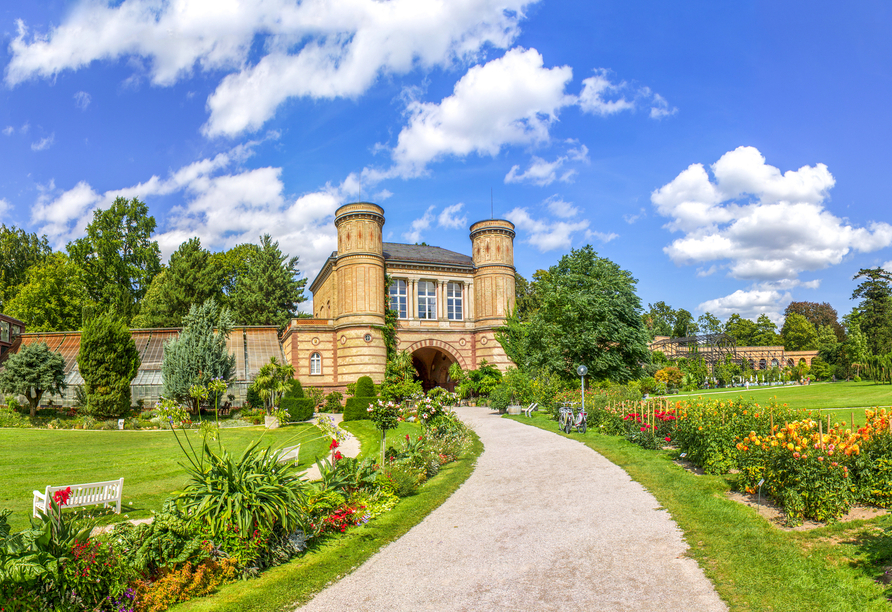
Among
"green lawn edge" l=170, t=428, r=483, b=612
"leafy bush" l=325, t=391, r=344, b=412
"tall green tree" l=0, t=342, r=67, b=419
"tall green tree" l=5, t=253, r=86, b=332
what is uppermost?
"tall green tree" l=5, t=253, r=86, b=332

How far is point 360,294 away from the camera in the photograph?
33.5m

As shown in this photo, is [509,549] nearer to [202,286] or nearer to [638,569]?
[638,569]

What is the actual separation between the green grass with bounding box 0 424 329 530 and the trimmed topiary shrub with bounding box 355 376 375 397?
286 inches

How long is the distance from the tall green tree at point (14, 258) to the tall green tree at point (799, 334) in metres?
94.1

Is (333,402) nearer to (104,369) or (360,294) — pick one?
(360,294)

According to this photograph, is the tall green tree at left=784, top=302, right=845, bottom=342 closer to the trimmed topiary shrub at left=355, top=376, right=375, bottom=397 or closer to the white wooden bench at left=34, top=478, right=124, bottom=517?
the trimmed topiary shrub at left=355, top=376, right=375, bottom=397

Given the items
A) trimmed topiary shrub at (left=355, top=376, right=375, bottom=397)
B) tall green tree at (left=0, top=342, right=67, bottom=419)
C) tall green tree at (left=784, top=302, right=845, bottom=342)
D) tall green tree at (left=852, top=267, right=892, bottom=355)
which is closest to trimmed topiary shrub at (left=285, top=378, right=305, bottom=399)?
trimmed topiary shrub at (left=355, top=376, right=375, bottom=397)

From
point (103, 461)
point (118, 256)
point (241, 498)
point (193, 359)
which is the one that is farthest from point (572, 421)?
point (118, 256)

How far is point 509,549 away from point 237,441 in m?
15.6

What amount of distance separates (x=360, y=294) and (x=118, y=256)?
2566 cm

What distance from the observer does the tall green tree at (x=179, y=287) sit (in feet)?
140

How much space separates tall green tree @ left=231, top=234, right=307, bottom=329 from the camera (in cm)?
4778

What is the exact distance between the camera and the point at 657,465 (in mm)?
11672

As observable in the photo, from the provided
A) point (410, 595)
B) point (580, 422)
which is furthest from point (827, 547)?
point (580, 422)
